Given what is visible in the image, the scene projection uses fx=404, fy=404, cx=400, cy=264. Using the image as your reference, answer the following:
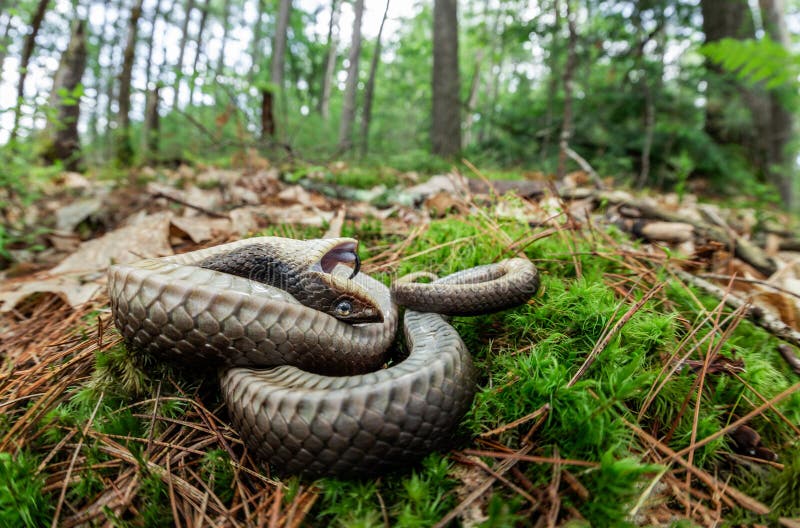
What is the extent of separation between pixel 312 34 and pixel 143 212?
26532 mm

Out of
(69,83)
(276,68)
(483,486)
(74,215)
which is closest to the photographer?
(483,486)

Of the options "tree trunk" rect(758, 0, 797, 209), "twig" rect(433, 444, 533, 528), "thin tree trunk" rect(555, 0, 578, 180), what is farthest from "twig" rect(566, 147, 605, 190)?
"tree trunk" rect(758, 0, 797, 209)

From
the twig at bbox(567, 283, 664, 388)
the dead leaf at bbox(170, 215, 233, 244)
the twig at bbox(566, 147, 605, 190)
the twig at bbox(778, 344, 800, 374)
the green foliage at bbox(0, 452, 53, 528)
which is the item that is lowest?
the green foliage at bbox(0, 452, 53, 528)

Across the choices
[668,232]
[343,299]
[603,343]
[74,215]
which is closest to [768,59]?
[668,232]

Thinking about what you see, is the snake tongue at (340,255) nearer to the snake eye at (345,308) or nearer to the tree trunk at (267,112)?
the snake eye at (345,308)

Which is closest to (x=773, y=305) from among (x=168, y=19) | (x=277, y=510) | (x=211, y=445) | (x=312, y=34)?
(x=277, y=510)

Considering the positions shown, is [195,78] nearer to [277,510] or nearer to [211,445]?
[211,445]

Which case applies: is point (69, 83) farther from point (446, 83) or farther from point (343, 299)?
point (343, 299)

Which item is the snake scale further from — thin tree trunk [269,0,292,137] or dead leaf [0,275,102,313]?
thin tree trunk [269,0,292,137]

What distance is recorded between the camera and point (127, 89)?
31.2 ft

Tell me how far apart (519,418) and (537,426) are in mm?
76

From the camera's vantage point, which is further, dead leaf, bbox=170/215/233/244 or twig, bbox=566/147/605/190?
twig, bbox=566/147/605/190

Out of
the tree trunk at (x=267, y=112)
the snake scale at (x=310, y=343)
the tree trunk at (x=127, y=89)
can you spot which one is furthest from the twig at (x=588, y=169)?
the tree trunk at (x=127, y=89)

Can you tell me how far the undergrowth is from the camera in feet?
4.61
